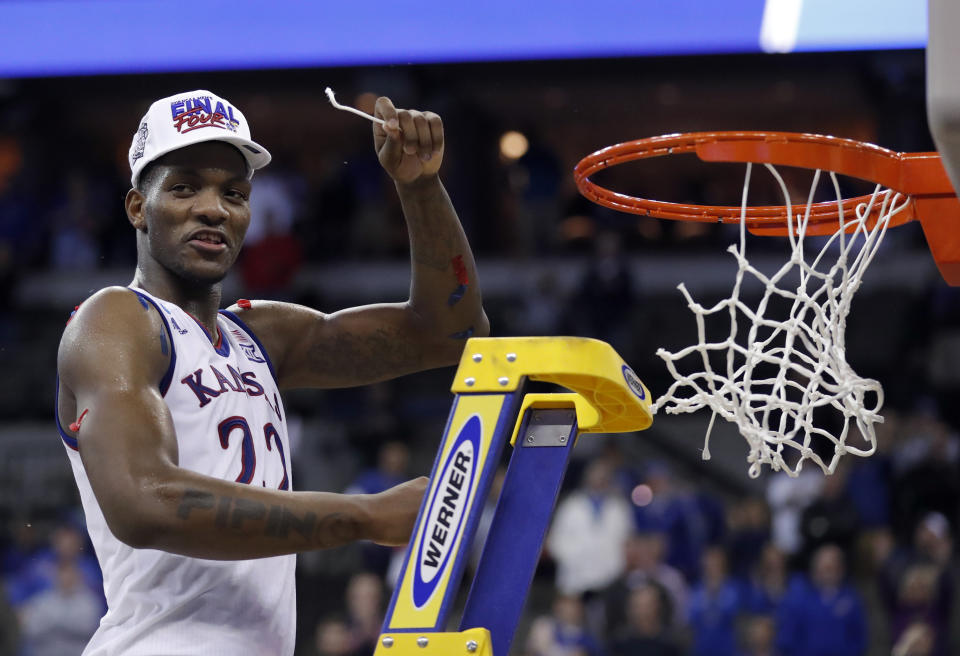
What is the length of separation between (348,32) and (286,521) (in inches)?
166

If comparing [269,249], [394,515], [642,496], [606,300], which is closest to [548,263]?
[606,300]

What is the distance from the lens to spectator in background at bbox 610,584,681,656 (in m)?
8.22

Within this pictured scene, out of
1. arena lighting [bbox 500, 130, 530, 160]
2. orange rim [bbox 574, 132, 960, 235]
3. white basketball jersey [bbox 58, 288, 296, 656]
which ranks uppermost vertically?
orange rim [bbox 574, 132, 960, 235]

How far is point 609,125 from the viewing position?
46.5 ft

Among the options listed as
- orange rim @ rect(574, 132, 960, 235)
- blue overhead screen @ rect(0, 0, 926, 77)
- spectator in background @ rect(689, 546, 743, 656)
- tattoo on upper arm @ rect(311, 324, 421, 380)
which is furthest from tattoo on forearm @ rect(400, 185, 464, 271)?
spectator in background @ rect(689, 546, 743, 656)

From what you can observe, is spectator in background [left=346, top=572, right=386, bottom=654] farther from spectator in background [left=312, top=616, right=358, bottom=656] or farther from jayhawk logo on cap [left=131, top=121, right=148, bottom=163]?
jayhawk logo on cap [left=131, top=121, right=148, bottom=163]

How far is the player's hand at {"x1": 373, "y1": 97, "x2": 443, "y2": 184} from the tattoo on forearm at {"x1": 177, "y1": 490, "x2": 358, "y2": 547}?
1034mm

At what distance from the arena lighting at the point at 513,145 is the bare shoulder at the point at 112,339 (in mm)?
A: 9959

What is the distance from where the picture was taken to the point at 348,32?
6277mm

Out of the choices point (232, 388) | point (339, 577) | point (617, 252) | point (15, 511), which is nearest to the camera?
point (232, 388)

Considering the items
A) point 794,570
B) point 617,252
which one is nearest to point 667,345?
point 617,252

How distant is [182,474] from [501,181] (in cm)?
1073

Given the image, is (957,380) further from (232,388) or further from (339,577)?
(232,388)

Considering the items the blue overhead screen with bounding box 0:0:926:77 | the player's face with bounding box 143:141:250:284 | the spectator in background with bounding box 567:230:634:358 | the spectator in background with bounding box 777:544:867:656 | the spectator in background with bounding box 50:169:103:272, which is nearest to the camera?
the player's face with bounding box 143:141:250:284
